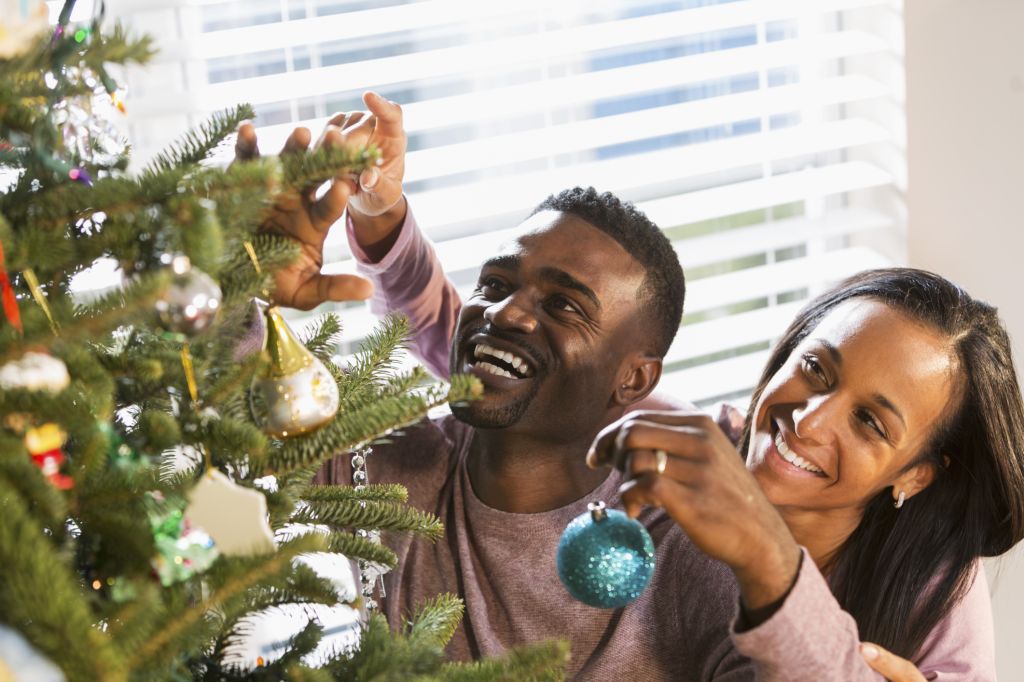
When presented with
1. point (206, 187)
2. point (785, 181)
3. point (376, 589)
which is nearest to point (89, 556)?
point (206, 187)

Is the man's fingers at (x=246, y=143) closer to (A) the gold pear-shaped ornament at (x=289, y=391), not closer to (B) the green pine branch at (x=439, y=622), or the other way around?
(A) the gold pear-shaped ornament at (x=289, y=391)

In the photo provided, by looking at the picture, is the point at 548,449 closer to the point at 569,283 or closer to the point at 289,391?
the point at 569,283

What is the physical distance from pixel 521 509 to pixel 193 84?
74 centimetres

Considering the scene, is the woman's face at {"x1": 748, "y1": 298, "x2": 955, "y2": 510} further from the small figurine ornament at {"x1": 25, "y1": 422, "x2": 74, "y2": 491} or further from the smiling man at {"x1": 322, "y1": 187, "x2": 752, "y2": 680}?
the small figurine ornament at {"x1": 25, "y1": 422, "x2": 74, "y2": 491}

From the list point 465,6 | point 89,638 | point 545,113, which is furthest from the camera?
point 545,113

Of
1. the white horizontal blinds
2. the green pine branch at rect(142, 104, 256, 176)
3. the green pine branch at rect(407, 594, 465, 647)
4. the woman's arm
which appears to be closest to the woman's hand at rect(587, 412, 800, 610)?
the woman's arm

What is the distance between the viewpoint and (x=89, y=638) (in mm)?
480

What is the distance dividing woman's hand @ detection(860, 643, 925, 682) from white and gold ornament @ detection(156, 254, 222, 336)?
69 cm

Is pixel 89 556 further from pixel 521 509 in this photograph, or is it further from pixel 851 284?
pixel 851 284

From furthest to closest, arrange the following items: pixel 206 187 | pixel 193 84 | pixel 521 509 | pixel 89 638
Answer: pixel 193 84, pixel 521 509, pixel 206 187, pixel 89 638

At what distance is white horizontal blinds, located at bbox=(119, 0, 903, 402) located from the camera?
1.54m

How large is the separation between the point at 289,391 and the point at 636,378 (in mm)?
667

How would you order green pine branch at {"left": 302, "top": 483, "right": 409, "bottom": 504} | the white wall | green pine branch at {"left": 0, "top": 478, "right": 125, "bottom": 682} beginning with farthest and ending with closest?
the white wall → green pine branch at {"left": 302, "top": 483, "right": 409, "bottom": 504} → green pine branch at {"left": 0, "top": 478, "right": 125, "bottom": 682}

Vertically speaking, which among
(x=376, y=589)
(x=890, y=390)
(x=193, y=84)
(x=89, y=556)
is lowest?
(x=376, y=589)
